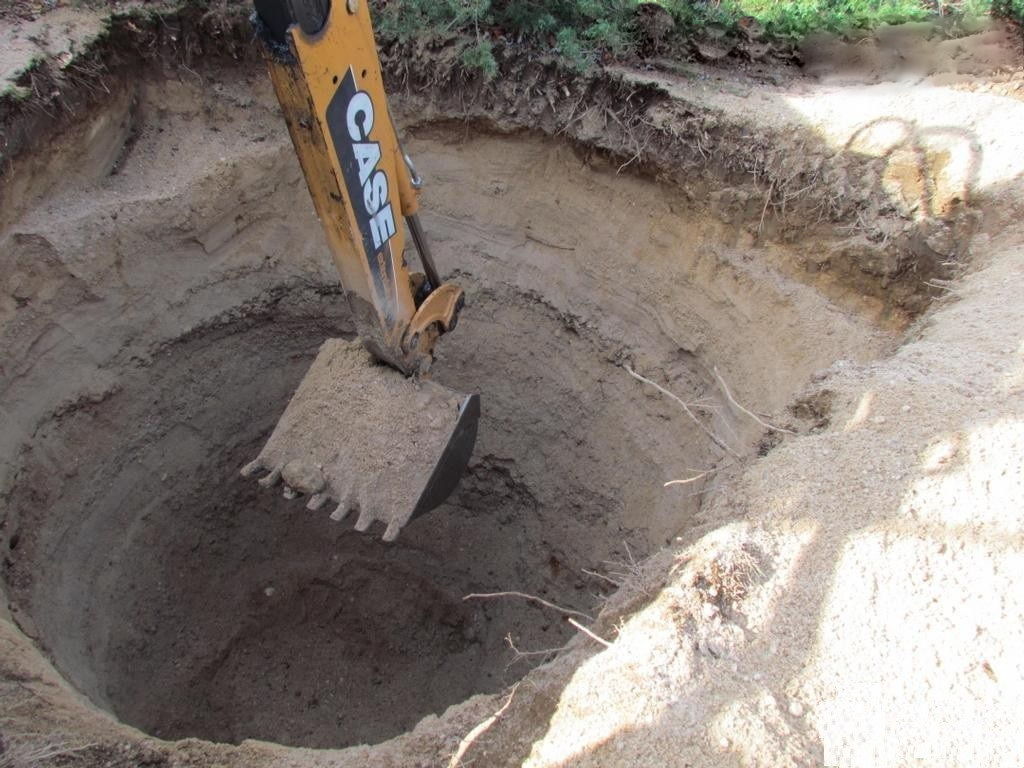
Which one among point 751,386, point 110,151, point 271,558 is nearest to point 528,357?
point 751,386

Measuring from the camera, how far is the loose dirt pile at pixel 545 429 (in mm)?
2641

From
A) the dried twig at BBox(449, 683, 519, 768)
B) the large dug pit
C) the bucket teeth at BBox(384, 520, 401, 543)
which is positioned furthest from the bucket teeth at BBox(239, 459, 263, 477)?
the dried twig at BBox(449, 683, 519, 768)

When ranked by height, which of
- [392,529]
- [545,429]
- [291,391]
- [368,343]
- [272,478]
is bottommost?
[545,429]

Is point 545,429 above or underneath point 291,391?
underneath

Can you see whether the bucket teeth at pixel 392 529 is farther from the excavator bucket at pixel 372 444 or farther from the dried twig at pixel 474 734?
the dried twig at pixel 474 734

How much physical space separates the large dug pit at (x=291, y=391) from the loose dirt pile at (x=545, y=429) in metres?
0.02

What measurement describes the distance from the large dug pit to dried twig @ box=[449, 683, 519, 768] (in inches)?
75.5

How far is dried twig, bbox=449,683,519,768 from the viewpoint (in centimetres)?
258

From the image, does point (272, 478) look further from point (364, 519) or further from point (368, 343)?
point (368, 343)

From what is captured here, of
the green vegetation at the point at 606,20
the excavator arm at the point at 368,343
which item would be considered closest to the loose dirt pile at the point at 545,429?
the green vegetation at the point at 606,20

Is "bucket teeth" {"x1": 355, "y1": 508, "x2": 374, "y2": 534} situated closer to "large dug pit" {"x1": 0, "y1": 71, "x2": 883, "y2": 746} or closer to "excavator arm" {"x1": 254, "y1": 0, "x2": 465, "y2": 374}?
"excavator arm" {"x1": 254, "y1": 0, "x2": 465, "y2": 374}

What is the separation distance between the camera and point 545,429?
567 centimetres

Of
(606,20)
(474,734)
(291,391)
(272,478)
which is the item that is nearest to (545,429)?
(291,391)

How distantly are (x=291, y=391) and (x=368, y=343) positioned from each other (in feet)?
7.07
